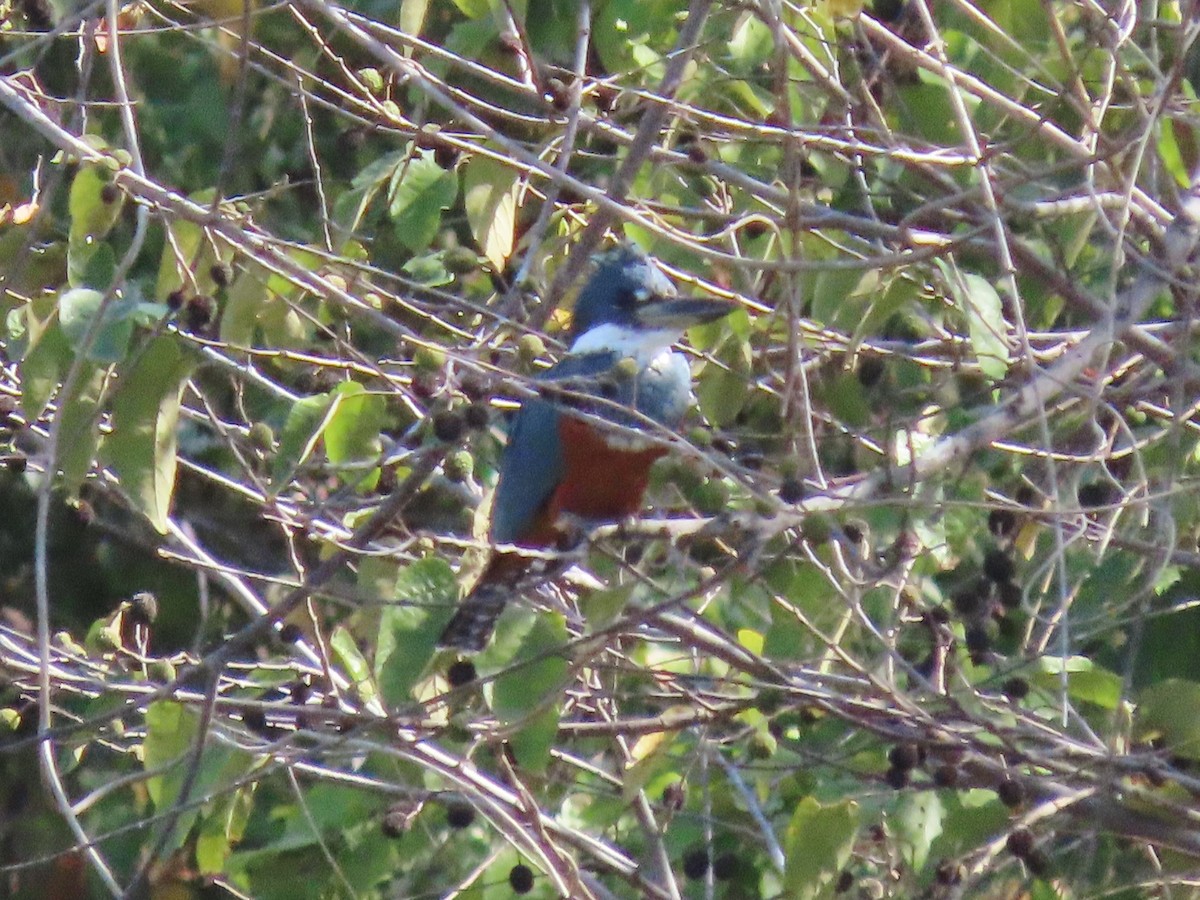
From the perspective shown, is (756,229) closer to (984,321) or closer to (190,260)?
(984,321)

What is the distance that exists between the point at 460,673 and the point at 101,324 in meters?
0.73

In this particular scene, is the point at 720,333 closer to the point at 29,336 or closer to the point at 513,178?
the point at 513,178

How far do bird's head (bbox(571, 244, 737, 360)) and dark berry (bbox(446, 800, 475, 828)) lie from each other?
961 millimetres

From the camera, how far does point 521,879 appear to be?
2.70 m

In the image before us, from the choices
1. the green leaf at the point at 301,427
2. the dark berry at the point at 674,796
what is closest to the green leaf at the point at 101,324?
the green leaf at the point at 301,427

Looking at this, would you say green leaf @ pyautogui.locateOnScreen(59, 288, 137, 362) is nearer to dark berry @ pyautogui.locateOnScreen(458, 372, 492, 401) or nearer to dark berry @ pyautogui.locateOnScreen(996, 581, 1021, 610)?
dark berry @ pyautogui.locateOnScreen(458, 372, 492, 401)

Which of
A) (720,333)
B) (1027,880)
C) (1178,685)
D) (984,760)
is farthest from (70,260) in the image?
(1027,880)

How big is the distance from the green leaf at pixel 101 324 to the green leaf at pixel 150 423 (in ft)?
0.18

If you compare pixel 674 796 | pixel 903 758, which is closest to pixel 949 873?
pixel 903 758

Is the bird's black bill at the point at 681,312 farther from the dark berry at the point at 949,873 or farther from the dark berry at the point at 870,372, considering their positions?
the dark berry at the point at 949,873

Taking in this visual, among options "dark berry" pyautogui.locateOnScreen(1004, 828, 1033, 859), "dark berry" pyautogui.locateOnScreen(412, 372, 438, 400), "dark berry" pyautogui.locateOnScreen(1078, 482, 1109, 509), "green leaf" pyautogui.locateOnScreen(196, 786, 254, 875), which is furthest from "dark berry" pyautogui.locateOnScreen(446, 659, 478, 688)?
"dark berry" pyautogui.locateOnScreen(1078, 482, 1109, 509)

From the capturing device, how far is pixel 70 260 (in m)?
2.48

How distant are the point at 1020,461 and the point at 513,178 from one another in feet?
4.24

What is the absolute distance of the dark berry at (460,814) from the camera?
287cm
